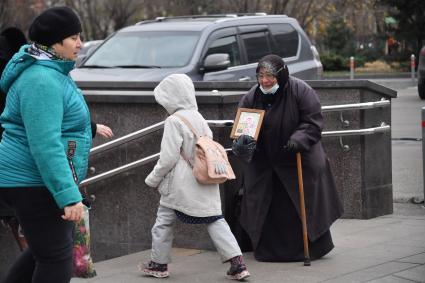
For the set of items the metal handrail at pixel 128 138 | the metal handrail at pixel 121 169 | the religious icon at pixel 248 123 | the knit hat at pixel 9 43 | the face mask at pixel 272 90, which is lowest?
the metal handrail at pixel 121 169

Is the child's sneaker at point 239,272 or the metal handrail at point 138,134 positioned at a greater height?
the metal handrail at point 138,134

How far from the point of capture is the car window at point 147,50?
496 inches

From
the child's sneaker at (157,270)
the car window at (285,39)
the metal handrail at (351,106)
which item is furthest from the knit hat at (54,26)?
the car window at (285,39)

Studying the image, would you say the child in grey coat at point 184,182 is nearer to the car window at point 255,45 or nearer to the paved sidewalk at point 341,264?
the paved sidewalk at point 341,264

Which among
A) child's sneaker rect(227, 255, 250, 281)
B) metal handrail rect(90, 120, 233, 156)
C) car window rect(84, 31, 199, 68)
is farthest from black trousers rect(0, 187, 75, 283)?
car window rect(84, 31, 199, 68)

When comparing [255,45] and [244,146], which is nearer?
[244,146]

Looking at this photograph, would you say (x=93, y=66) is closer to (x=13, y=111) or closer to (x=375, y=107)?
(x=375, y=107)

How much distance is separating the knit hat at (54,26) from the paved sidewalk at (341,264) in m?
2.56

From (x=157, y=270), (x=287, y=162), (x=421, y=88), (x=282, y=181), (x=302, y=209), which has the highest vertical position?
(x=287, y=162)

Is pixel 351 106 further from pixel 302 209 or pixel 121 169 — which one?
pixel 121 169

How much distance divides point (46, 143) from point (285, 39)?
10.0 m

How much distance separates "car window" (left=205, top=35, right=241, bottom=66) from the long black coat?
18.4 ft

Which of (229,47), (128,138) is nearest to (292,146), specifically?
(128,138)

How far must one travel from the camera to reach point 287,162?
24.3 ft
